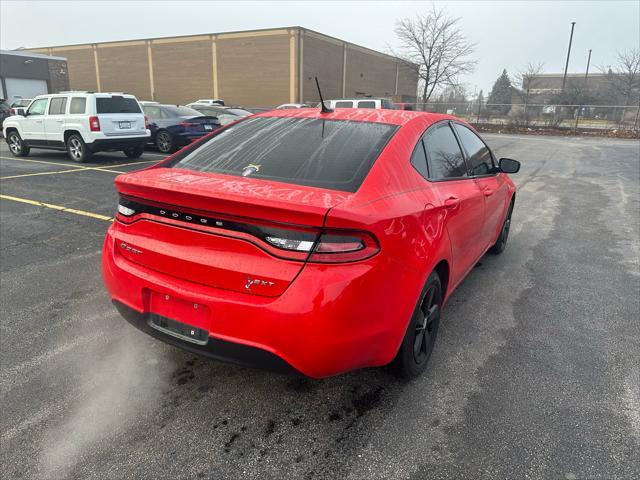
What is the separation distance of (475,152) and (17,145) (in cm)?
1357

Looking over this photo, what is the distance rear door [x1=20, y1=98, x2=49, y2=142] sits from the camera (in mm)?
12062

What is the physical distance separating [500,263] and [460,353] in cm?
221

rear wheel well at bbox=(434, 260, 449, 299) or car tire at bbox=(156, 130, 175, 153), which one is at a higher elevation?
car tire at bbox=(156, 130, 175, 153)

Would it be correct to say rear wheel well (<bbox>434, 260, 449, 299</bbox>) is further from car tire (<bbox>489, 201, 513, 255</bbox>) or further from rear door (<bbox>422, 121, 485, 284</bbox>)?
car tire (<bbox>489, 201, 513, 255</bbox>)

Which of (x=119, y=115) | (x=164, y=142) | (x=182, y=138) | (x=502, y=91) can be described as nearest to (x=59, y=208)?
(x=119, y=115)

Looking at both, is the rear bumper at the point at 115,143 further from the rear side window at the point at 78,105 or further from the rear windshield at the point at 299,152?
the rear windshield at the point at 299,152

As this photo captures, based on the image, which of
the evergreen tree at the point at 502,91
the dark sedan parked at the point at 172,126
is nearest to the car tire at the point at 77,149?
the dark sedan parked at the point at 172,126

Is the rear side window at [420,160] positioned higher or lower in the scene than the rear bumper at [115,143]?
higher

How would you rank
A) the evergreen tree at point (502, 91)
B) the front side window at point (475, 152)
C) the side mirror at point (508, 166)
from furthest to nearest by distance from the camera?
the evergreen tree at point (502, 91) < the side mirror at point (508, 166) < the front side window at point (475, 152)

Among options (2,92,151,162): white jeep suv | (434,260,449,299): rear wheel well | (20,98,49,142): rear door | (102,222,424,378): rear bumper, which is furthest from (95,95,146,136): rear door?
(434,260,449,299): rear wheel well

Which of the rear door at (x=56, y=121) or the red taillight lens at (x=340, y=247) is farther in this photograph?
the rear door at (x=56, y=121)

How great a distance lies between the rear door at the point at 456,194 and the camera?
298cm

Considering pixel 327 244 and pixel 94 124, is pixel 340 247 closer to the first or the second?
pixel 327 244

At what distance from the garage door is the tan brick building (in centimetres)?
1170
